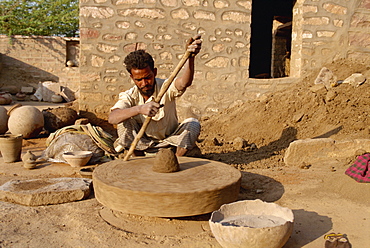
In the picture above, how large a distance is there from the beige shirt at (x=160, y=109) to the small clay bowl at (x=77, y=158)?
0.83 meters

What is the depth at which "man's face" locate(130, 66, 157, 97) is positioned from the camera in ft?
11.2

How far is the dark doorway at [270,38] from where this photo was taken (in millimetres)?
9625

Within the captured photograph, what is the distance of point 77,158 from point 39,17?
43.8 feet

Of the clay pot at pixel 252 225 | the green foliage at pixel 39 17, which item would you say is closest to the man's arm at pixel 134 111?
the clay pot at pixel 252 225

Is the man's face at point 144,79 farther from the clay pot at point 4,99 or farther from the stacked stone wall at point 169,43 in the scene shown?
the clay pot at point 4,99

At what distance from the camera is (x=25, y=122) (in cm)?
554

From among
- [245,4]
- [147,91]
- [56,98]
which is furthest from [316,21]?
[56,98]

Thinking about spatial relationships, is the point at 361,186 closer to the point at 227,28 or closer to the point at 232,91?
the point at 232,91

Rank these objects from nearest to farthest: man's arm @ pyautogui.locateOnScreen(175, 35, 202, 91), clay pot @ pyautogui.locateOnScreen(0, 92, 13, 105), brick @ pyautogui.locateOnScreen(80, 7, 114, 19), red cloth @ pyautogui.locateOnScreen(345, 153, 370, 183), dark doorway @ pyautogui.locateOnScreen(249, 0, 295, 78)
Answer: man's arm @ pyautogui.locateOnScreen(175, 35, 202, 91), red cloth @ pyautogui.locateOnScreen(345, 153, 370, 183), brick @ pyautogui.locateOnScreen(80, 7, 114, 19), dark doorway @ pyautogui.locateOnScreen(249, 0, 295, 78), clay pot @ pyautogui.locateOnScreen(0, 92, 13, 105)

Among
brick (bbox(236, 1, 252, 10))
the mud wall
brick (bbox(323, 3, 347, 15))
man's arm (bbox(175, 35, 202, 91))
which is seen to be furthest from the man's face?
brick (bbox(323, 3, 347, 15))

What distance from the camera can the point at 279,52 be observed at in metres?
10.4

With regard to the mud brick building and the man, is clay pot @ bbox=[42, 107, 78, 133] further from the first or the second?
the man

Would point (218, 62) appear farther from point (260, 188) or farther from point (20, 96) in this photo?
point (20, 96)

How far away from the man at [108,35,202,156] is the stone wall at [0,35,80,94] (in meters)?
9.60
